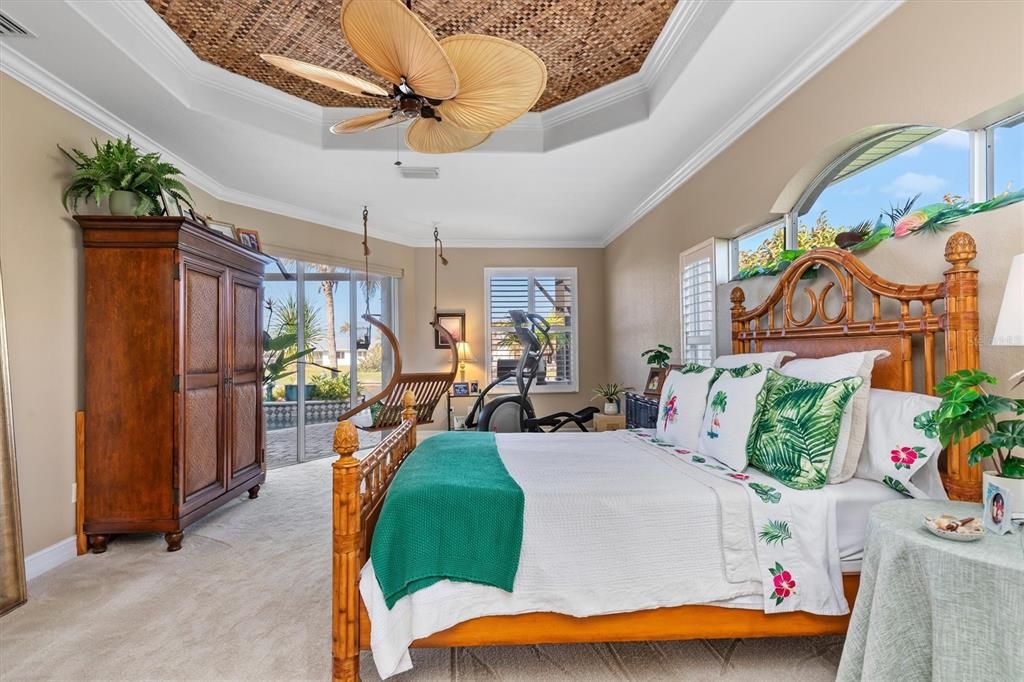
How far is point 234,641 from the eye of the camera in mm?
2043

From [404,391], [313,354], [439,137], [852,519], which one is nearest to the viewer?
[852,519]

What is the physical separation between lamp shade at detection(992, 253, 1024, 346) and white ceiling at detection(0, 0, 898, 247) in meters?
1.46

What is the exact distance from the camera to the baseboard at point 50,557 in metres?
2.61

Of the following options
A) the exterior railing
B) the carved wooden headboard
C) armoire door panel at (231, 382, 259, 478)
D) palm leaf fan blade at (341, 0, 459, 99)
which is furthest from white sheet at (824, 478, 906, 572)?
the exterior railing

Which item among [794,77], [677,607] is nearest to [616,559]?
[677,607]

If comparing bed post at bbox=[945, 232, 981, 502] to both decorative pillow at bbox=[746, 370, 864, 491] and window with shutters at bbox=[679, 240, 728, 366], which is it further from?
window with shutters at bbox=[679, 240, 728, 366]

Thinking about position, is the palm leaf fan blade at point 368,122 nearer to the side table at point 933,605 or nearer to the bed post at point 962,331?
the bed post at point 962,331

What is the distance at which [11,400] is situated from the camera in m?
2.49

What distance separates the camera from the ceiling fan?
1653 millimetres

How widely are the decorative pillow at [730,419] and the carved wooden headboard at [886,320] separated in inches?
19.1

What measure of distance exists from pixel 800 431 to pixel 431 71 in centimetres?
195

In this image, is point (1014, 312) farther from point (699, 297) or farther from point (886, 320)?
point (699, 297)

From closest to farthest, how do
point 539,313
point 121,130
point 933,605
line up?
point 933,605, point 121,130, point 539,313

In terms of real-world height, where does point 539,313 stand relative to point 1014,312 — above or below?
above
